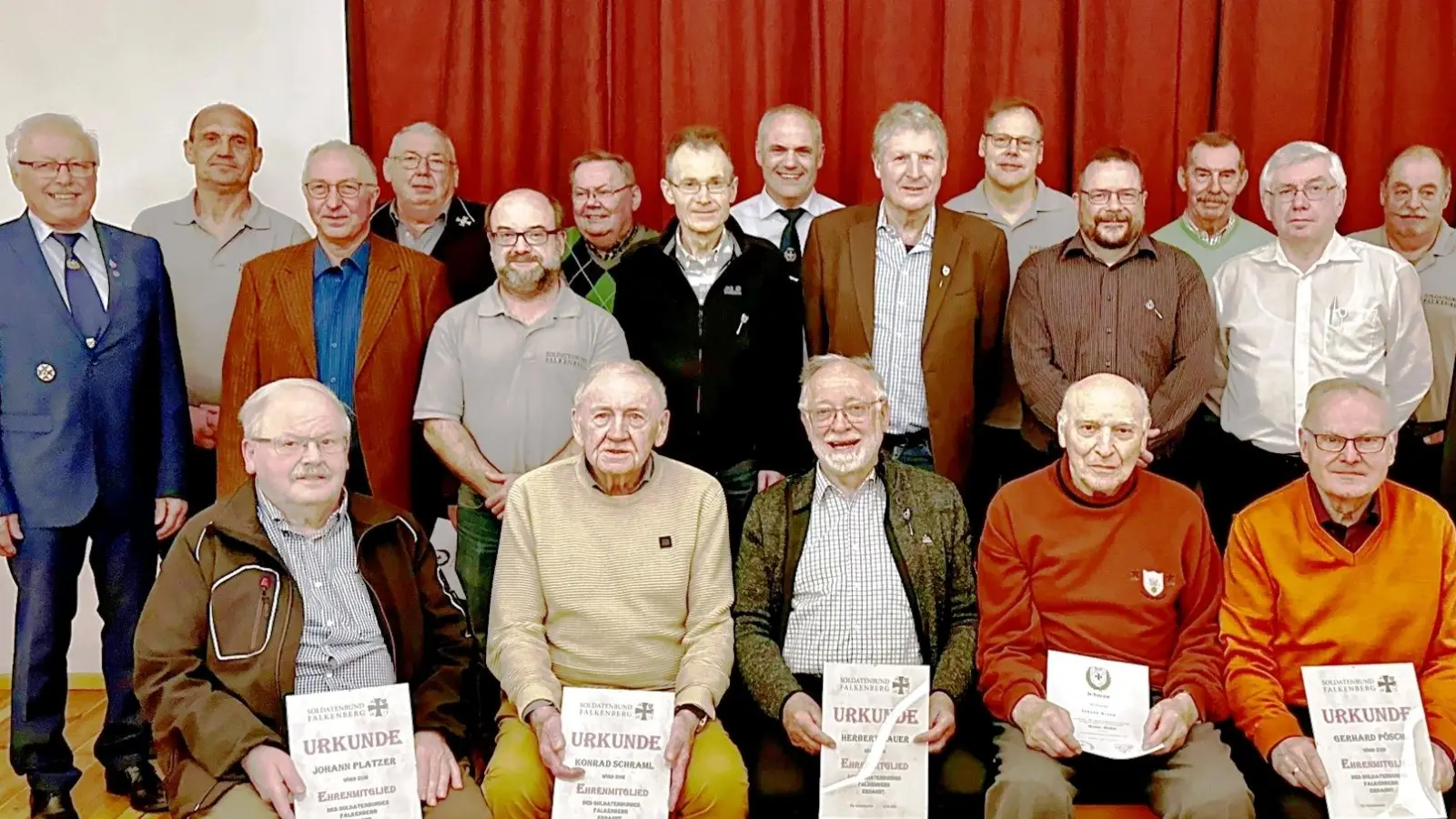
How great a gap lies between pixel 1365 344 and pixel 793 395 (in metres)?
1.51

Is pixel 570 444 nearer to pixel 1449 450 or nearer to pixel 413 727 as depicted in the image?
pixel 413 727

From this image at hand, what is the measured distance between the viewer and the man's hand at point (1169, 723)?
8.42ft

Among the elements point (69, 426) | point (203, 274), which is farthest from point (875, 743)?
point (203, 274)

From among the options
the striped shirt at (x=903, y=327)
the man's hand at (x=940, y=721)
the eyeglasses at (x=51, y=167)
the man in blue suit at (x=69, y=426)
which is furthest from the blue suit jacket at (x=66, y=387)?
the man's hand at (x=940, y=721)

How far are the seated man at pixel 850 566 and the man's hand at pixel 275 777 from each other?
37.5 inches

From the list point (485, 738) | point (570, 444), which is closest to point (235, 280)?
point (570, 444)

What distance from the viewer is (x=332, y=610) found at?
2.59 metres

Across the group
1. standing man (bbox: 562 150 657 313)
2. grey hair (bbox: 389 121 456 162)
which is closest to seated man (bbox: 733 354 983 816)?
standing man (bbox: 562 150 657 313)

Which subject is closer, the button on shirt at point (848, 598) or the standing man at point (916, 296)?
the button on shirt at point (848, 598)

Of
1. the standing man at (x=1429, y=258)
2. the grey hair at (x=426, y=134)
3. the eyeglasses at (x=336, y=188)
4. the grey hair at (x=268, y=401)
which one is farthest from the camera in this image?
the grey hair at (x=426, y=134)

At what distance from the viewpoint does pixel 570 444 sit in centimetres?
329

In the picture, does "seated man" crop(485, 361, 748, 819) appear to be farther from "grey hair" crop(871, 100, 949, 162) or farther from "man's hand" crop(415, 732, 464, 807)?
"grey hair" crop(871, 100, 949, 162)

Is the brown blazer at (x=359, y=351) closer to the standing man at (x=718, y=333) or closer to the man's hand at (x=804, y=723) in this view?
the standing man at (x=718, y=333)

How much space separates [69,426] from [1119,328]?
8.87 ft
